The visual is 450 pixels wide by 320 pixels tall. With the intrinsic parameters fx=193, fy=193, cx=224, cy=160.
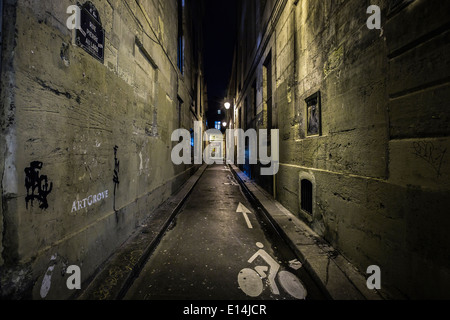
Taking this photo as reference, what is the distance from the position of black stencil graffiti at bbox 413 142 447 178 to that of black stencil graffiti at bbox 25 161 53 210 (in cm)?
441

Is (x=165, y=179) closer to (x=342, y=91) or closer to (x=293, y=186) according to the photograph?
(x=293, y=186)

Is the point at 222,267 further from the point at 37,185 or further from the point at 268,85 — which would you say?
the point at 268,85

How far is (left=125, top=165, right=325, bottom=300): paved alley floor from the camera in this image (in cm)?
285

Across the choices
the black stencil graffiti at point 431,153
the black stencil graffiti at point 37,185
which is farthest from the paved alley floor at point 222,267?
the black stencil graffiti at point 431,153

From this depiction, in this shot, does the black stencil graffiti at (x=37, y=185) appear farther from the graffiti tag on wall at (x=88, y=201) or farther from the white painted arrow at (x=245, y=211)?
the white painted arrow at (x=245, y=211)

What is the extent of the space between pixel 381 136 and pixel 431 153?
2.42 ft

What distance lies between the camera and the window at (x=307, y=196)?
507 centimetres

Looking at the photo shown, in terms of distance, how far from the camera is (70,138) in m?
2.64

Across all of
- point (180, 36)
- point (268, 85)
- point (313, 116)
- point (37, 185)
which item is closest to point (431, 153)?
point (313, 116)

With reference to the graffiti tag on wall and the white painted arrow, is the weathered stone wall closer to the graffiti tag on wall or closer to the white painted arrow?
the graffiti tag on wall

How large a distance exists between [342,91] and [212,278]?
164 inches

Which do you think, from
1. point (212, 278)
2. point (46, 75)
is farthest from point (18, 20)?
point (212, 278)

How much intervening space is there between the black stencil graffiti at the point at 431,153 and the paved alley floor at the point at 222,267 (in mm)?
2243
